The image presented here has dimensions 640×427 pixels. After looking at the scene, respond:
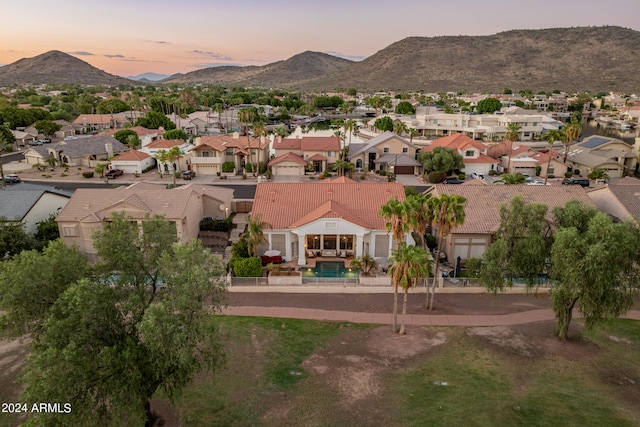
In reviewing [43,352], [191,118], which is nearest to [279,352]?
[43,352]

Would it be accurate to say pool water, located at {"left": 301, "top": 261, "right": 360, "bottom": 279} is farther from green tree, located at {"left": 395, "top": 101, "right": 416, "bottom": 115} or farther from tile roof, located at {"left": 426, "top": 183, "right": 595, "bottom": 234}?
green tree, located at {"left": 395, "top": 101, "right": 416, "bottom": 115}

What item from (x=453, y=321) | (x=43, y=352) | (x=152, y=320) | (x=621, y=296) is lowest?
(x=453, y=321)

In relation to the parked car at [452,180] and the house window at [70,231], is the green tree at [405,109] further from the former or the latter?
the house window at [70,231]

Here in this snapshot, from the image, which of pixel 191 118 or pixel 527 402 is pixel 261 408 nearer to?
pixel 527 402

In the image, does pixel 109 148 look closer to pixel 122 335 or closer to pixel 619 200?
pixel 122 335

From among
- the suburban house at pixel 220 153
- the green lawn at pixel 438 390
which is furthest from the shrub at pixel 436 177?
the green lawn at pixel 438 390

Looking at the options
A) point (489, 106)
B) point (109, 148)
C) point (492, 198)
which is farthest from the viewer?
point (489, 106)

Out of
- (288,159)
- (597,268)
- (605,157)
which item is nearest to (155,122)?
(288,159)
